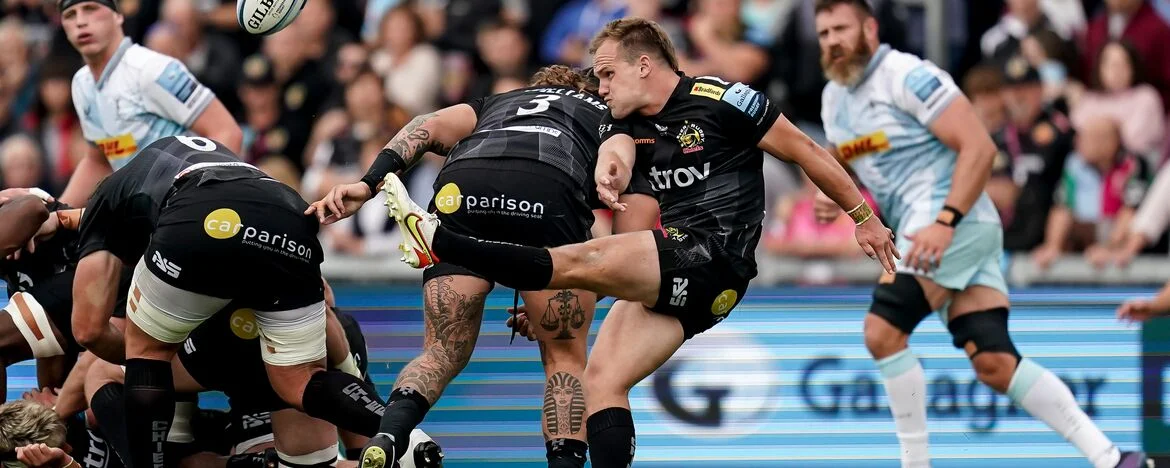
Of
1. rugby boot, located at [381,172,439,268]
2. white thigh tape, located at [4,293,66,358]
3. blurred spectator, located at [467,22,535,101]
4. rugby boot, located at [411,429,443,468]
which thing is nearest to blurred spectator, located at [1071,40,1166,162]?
blurred spectator, located at [467,22,535,101]

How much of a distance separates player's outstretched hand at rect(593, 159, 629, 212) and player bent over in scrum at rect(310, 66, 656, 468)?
389 mm

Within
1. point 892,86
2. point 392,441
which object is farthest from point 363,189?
point 892,86

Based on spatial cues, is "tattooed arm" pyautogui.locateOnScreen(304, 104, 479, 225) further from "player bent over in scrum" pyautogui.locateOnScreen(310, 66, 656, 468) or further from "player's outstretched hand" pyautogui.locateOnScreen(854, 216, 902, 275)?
"player's outstretched hand" pyautogui.locateOnScreen(854, 216, 902, 275)

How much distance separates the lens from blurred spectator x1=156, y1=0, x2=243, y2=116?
1336cm

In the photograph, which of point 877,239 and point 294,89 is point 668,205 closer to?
point 877,239

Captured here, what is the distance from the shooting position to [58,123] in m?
13.4

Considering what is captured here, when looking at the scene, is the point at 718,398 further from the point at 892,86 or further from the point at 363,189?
the point at 363,189

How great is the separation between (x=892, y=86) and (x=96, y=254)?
3893 millimetres

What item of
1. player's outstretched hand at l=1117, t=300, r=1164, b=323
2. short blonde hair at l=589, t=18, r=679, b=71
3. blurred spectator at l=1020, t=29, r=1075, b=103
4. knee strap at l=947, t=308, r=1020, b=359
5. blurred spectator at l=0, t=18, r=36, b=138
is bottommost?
knee strap at l=947, t=308, r=1020, b=359

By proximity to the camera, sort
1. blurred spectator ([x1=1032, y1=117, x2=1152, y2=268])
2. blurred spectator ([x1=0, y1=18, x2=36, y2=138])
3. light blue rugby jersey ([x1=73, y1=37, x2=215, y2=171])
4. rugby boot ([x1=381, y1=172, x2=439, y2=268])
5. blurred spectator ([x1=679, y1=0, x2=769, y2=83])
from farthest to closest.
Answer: blurred spectator ([x1=0, y1=18, x2=36, y2=138])
blurred spectator ([x1=679, y1=0, x2=769, y2=83])
blurred spectator ([x1=1032, y1=117, x2=1152, y2=268])
light blue rugby jersey ([x1=73, y1=37, x2=215, y2=171])
rugby boot ([x1=381, y1=172, x2=439, y2=268])

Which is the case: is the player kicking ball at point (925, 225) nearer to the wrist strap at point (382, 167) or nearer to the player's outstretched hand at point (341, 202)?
the wrist strap at point (382, 167)

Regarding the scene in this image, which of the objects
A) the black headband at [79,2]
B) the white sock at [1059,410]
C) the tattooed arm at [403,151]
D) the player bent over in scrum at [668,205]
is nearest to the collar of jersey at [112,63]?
the black headband at [79,2]

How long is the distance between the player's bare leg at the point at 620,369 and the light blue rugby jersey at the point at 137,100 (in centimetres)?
286

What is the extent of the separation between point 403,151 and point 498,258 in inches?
40.4
